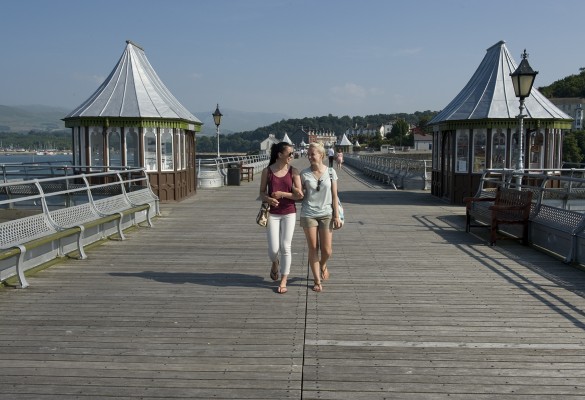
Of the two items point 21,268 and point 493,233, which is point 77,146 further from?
point 493,233

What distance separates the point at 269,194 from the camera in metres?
7.00

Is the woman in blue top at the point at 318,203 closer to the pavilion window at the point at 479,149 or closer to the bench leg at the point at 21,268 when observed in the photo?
the bench leg at the point at 21,268

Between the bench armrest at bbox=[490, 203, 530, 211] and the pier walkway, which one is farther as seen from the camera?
the bench armrest at bbox=[490, 203, 530, 211]

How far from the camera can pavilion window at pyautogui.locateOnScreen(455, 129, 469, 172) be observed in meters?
18.3

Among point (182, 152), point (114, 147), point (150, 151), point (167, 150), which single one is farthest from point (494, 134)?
point (114, 147)

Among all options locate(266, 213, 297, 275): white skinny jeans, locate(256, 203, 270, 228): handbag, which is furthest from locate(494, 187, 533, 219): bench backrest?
locate(256, 203, 270, 228): handbag

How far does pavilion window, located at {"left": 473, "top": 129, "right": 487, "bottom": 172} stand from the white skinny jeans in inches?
485

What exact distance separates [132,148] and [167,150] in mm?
1044

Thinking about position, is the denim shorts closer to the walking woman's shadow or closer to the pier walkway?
the pier walkway

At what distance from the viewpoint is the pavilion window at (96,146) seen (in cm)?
1836

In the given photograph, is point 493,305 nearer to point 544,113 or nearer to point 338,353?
point 338,353

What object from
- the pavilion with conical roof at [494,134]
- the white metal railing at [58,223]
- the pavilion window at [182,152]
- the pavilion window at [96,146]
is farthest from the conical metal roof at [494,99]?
the pavilion window at [96,146]

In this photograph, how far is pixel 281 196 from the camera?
6.93m

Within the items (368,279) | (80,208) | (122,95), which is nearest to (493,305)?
(368,279)
